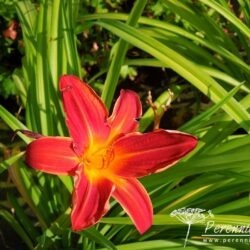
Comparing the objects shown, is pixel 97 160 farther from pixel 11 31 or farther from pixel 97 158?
pixel 11 31

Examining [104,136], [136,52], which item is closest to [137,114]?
[104,136]

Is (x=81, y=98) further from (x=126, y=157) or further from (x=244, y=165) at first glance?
(x=244, y=165)

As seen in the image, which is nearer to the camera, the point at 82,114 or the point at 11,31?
the point at 82,114

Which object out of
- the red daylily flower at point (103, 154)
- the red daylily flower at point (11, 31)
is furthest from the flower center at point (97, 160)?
A: the red daylily flower at point (11, 31)

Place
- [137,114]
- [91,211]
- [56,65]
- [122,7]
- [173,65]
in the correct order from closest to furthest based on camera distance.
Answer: [91,211], [137,114], [173,65], [56,65], [122,7]

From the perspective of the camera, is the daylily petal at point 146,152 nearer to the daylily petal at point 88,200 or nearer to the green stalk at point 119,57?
the daylily petal at point 88,200

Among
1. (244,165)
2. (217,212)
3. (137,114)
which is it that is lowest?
(217,212)

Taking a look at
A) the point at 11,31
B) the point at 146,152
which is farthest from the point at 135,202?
the point at 11,31
